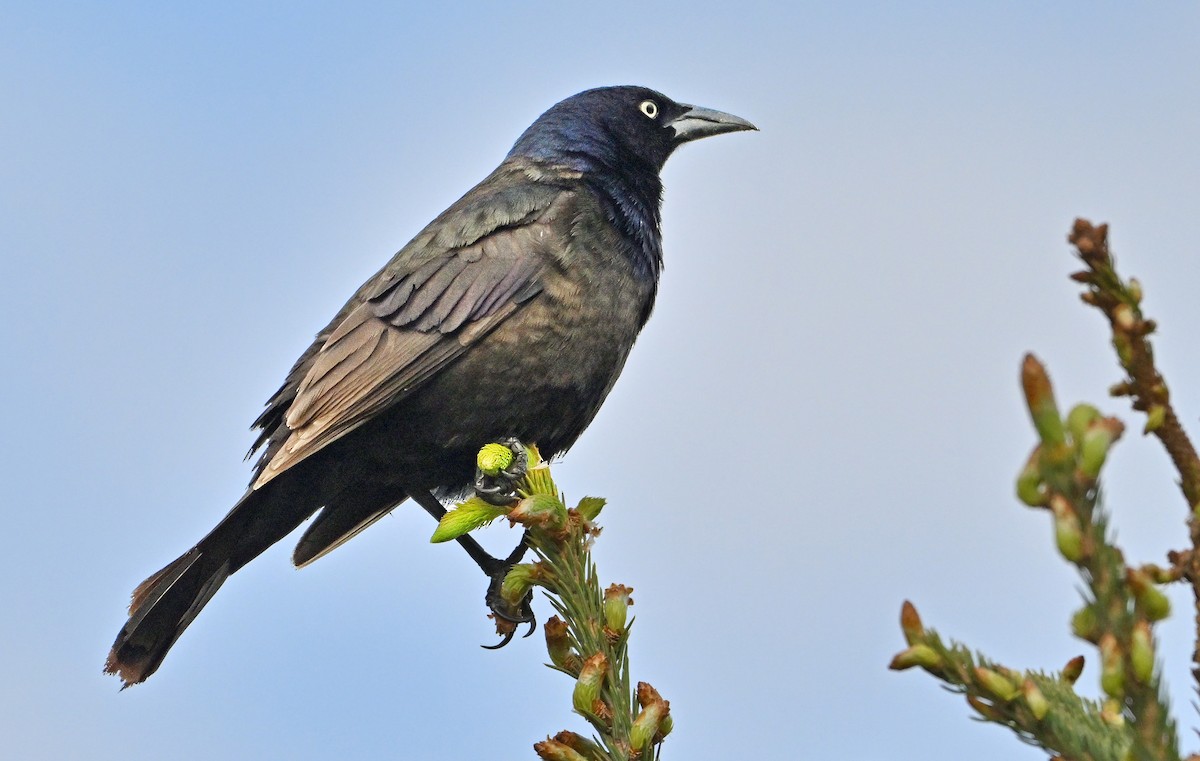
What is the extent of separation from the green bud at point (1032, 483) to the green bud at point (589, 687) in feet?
4.56

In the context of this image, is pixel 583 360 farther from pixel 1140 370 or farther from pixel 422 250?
pixel 1140 370

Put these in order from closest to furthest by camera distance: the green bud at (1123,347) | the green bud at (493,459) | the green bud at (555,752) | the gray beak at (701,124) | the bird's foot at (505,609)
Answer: the green bud at (1123,347)
the green bud at (555,752)
the green bud at (493,459)
the bird's foot at (505,609)
the gray beak at (701,124)

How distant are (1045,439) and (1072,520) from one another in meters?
0.08

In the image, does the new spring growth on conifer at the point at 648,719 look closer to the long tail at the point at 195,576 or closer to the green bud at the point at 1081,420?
the green bud at the point at 1081,420

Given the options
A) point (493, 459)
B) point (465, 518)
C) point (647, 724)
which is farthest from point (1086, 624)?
point (493, 459)

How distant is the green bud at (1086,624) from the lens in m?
1.21

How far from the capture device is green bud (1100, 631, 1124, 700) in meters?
1.22

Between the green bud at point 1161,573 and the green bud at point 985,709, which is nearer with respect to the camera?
the green bud at point 1161,573

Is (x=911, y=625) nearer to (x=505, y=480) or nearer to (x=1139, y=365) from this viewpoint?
(x=1139, y=365)

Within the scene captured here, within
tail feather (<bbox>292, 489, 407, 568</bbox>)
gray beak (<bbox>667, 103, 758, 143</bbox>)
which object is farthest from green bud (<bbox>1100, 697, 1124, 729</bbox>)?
gray beak (<bbox>667, 103, 758, 143</bbox>)

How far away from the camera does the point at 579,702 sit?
2375 mm

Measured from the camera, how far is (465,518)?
9.62ft

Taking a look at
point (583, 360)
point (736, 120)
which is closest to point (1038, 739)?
point (583, 360)

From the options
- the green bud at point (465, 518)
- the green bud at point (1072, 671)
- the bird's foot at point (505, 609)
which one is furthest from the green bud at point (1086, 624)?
the bird's foot at point (505, 609)
